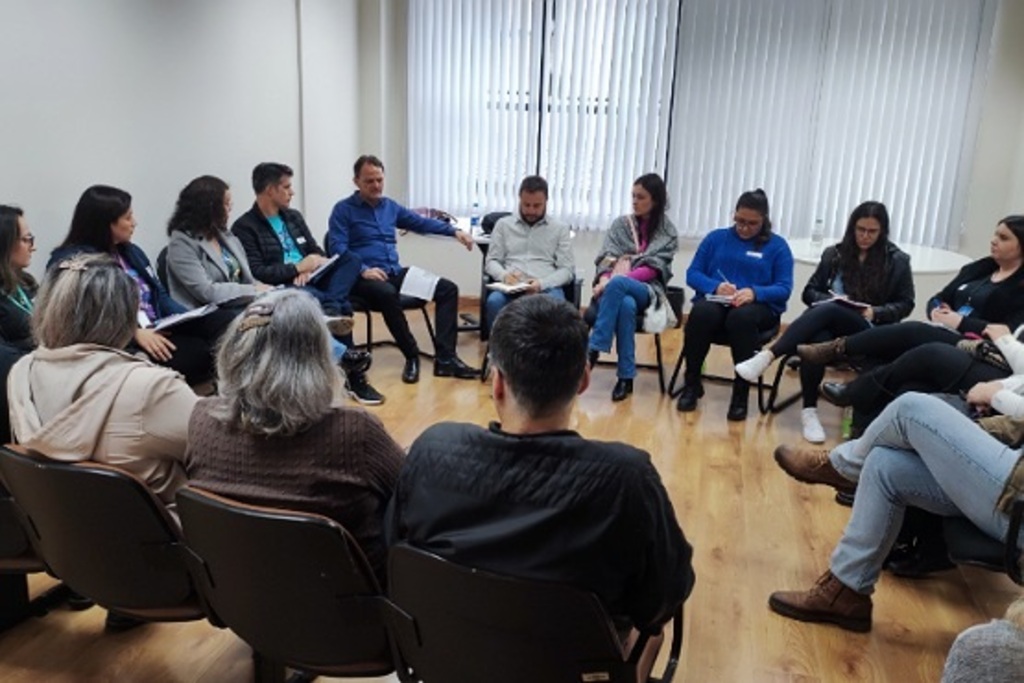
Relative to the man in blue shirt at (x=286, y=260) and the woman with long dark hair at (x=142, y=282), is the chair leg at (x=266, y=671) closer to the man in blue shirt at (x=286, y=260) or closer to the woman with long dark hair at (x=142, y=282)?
the woman with long dark hair at (x=142, y=282)

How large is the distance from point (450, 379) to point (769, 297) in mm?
1786

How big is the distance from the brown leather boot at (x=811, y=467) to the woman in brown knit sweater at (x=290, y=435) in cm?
156

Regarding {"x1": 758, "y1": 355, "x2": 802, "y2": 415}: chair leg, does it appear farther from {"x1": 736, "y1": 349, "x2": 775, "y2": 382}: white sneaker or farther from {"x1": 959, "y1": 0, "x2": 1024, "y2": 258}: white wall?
{"x1": 959, "y1": 0, "x2": 1024, "y2": 258}: white wall

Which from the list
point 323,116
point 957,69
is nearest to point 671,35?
point 957,69

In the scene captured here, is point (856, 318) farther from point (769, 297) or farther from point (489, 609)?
point (489, 609)

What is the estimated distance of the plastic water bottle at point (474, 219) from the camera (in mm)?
6027

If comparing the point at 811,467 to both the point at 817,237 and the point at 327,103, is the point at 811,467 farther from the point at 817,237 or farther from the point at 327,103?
the point at 327,103

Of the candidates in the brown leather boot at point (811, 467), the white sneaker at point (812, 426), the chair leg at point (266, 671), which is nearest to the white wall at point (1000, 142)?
the white sneaker at point (812, 426)

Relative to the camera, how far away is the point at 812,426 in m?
4.05

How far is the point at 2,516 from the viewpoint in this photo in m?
2.00

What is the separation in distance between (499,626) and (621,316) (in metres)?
3.25

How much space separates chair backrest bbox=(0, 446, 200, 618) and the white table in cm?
370

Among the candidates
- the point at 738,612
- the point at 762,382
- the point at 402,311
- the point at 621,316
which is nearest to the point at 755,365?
the point at 762,382

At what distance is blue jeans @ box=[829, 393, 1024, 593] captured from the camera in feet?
6.89
